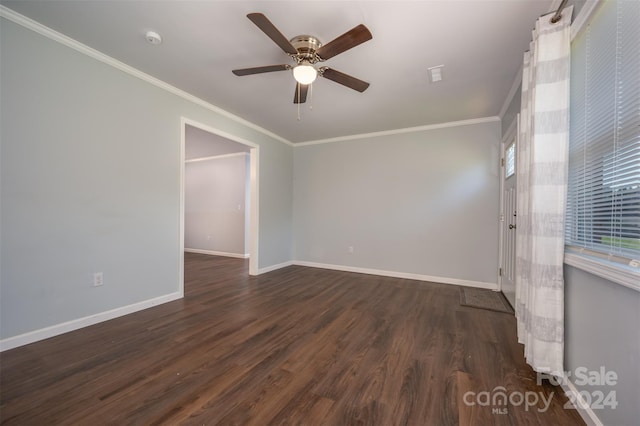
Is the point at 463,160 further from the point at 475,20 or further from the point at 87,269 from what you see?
the point at 87,269

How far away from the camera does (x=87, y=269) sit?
2238 mm

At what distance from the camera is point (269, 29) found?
1.55 m

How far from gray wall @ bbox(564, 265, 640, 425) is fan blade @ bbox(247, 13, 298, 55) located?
7.27 feet

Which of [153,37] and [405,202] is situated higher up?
[153,37]

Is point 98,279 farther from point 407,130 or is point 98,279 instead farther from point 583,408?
point 407,130

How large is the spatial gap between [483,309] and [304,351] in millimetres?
2149

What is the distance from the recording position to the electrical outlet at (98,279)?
2.28 meters

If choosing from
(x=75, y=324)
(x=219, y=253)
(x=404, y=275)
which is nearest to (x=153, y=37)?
(x=75, y=324)

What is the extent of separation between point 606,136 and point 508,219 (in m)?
2.09

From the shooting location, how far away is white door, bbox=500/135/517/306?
279 cm

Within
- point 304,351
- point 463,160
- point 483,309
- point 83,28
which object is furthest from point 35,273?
point 463,160

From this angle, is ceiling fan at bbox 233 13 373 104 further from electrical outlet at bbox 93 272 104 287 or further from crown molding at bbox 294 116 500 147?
electrical outlet at bbox 93 272 104 287

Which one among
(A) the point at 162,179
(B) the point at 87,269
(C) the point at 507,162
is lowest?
(B) the point at 87,269

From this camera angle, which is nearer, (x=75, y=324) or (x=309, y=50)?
(x=309, y=50)
